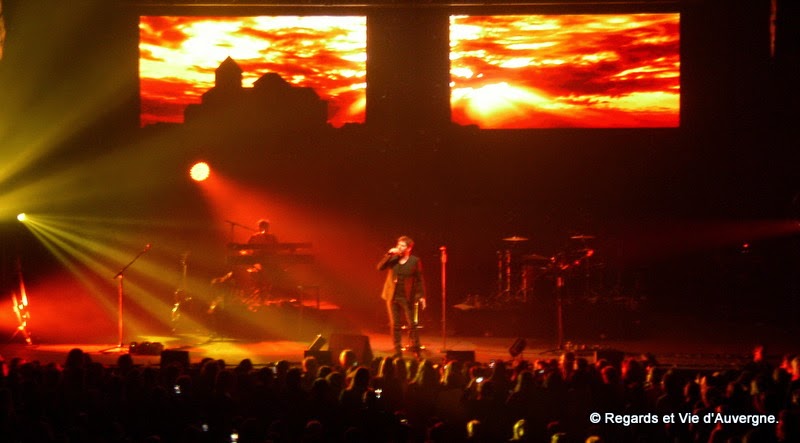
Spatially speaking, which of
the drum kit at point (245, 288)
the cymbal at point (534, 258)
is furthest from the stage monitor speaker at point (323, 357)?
the cymbal at point (534, 258)

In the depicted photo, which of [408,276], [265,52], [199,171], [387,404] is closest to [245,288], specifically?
[199,171]

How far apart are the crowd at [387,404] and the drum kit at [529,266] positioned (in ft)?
20.2

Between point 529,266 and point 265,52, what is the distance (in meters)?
5.92

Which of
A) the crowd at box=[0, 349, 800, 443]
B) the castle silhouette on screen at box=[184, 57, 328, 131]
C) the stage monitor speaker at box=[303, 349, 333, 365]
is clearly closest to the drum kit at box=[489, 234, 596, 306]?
the castle silhouette on screen at box=[184, 57, 328, 131]

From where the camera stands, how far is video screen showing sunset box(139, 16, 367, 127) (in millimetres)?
16141

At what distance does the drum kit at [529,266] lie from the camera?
1394cm

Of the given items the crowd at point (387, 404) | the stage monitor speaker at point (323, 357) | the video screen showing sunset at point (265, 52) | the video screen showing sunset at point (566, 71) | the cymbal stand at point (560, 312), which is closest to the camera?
the crowd at point (387, 404)

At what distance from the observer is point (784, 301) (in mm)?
15844

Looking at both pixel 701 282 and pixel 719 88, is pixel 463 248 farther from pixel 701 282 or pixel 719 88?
pixel 719 88

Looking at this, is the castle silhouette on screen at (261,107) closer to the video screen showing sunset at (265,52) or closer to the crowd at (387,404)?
the video screen showing sunset at (265,52)

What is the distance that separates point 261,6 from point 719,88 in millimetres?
8117

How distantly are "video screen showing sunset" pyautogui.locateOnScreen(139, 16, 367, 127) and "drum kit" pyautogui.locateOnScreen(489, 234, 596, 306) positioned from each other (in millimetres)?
3723

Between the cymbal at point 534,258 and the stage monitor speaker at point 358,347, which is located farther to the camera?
the cymbal at point 534,258

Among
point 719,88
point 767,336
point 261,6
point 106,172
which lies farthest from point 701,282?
point 106,172
